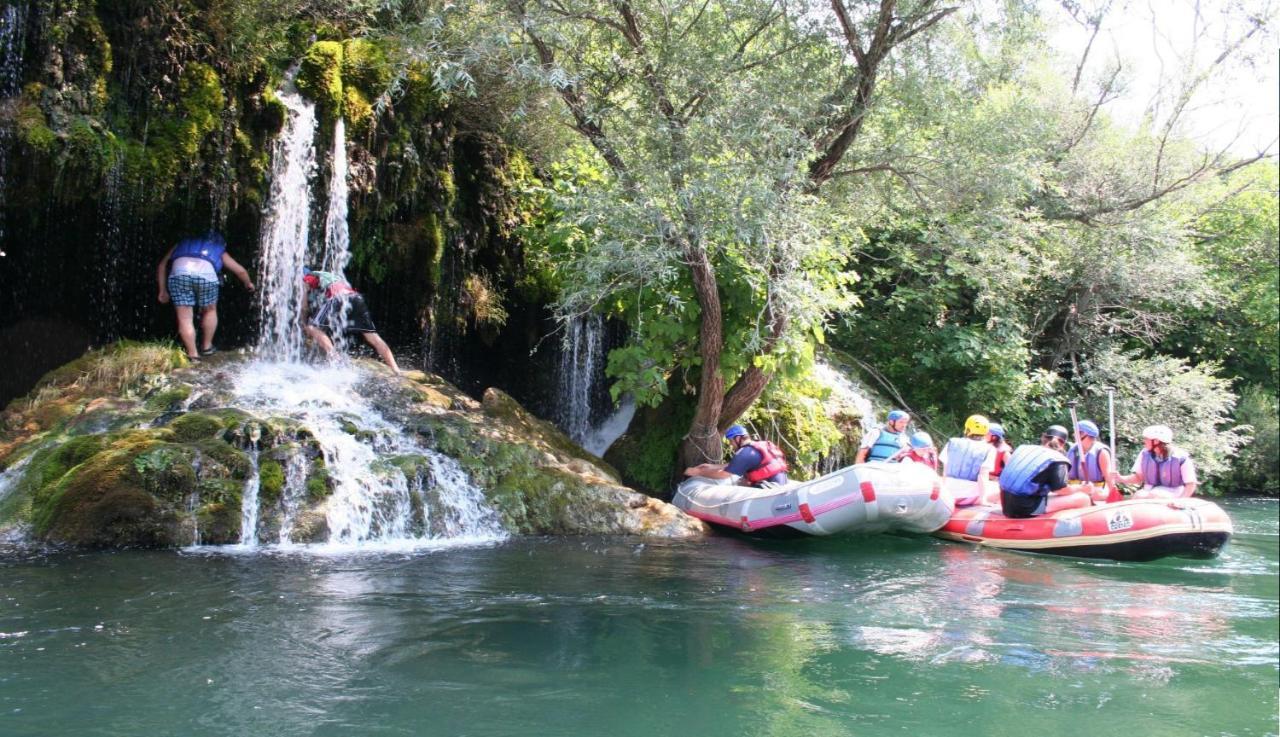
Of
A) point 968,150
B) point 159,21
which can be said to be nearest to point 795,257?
point 968,150

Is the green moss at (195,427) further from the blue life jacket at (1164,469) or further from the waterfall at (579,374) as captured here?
the blue life jacket at (1164,469)

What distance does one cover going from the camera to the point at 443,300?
1177cm

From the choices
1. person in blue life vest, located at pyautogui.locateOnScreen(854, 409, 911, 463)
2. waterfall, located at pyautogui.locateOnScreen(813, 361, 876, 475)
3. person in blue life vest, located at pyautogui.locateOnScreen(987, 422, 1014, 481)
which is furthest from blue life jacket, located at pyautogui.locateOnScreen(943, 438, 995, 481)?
waterfall, located at pyautogui.locateOnScreen(813, 361, 876, 475)

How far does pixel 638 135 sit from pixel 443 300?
3389 mm

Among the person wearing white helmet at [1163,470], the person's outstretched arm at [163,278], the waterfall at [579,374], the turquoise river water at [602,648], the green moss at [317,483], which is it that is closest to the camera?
the turquoise river water at [602,648]

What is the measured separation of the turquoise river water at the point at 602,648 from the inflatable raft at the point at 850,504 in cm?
97

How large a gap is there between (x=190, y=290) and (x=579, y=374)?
199 inches

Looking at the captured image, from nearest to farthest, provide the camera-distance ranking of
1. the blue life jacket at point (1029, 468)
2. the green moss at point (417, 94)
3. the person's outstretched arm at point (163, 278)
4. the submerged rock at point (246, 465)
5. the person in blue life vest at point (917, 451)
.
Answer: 1. the submerged rock at point (246, 465)
2. the blue life jacket at point (1029, 468)
3. the person's outstretched arm at point (163, 278)
4. the person in blue life vest at point (917, 451)
5. the green moss at point (417, 94)

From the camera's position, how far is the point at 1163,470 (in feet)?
31.3

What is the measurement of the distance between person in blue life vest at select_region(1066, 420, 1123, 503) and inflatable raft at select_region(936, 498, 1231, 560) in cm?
83

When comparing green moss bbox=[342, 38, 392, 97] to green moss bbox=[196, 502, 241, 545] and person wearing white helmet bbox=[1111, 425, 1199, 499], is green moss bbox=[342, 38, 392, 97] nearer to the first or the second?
green moss bbox=[196, 502, 241, 545]

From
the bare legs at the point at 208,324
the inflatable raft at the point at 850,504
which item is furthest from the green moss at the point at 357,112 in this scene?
the inflatable raft at the point at 850,504

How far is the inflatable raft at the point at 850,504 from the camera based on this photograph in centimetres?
901

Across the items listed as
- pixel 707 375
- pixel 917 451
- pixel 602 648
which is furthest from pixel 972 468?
pixel 602 648
